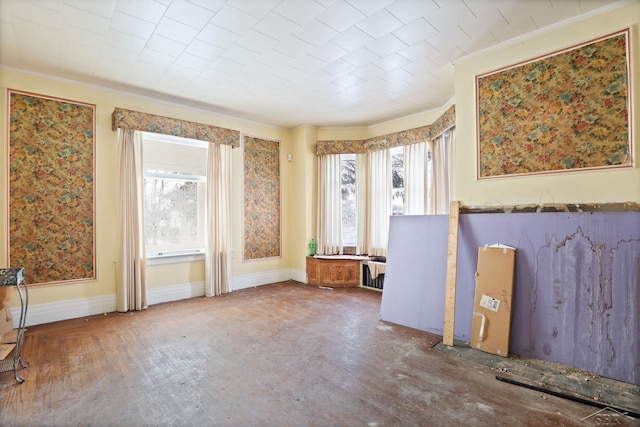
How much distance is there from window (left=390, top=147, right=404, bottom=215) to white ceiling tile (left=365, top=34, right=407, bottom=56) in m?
2.45

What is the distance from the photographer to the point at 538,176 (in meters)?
2.92

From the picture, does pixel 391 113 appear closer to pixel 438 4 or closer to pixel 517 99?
pixel 517 99

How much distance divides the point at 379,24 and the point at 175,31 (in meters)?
1.84

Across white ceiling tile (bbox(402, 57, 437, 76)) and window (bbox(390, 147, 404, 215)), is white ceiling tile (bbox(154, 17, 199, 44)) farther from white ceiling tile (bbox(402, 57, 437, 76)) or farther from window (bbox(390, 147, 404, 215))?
window (bbox(390, 147, 404, 215))

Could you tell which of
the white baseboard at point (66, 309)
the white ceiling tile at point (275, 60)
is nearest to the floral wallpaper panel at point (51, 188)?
the white baseboard at point (66, 309)

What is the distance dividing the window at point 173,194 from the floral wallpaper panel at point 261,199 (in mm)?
799

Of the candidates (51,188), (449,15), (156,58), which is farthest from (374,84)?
(51,188)

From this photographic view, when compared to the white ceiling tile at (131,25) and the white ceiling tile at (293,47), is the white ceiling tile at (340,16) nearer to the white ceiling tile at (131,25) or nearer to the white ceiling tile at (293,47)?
the white ceiling tile at (293,47)

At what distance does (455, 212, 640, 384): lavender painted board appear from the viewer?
241 cm

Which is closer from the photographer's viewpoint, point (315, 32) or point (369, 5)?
point (369, 5)

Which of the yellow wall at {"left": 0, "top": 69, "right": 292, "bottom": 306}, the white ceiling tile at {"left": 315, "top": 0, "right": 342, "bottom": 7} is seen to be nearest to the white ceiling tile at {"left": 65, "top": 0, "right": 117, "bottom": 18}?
the white ceiling tile at {"left": 315, "top": 0, "right": 342, "bottom": 7}

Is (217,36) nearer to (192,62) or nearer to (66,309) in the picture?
(192,62)

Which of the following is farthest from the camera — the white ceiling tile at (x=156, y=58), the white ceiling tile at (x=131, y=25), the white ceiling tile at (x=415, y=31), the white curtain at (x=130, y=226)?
the white curtain at (x=130, y=226)

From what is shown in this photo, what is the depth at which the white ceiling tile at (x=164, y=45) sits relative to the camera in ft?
9.74
